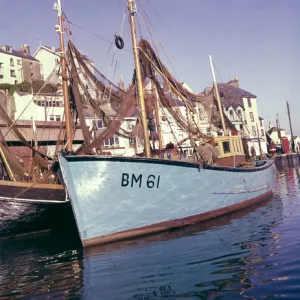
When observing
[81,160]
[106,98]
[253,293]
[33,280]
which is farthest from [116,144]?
[253,293]

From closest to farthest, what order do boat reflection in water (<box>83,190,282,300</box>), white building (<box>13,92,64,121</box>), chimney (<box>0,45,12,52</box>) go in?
1. boat reflection in water (<box>83,190,282,300</box>)
2. white building (<box>13,92,64,121</box>)
3. chimney (<box>0,45,12,52</box>)

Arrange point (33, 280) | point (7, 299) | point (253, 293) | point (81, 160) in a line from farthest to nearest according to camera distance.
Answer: point (81, 160) → point (33, 280) → point (7, 299) → point (253, 293)

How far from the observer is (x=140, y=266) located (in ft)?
29.8

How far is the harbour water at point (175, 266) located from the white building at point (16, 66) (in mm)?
56376

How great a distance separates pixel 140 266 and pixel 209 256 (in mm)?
2032

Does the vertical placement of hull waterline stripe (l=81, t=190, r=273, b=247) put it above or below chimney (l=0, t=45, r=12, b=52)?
below

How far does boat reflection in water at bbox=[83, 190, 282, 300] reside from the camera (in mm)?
7188

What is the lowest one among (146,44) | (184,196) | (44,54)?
(184,196)

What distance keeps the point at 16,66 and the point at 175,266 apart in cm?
6514

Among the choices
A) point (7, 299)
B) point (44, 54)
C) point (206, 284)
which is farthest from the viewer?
point (44, 54)

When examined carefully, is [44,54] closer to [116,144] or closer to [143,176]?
[116,144]

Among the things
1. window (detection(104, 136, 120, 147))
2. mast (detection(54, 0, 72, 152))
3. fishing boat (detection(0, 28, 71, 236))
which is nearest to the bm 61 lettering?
mast (detection(54, 0, 72, 152))

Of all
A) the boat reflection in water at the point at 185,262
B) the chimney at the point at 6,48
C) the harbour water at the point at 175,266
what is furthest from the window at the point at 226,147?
the chimney at the point at 6,48

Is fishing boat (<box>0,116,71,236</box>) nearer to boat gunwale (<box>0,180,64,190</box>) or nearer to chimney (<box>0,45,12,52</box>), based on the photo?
boat gunwale (<box>0,180,64,190</box>)
